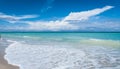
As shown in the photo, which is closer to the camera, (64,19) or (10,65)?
(10,65)

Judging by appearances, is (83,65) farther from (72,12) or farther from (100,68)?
(72,12)

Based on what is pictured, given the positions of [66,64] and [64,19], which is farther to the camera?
[64,19]

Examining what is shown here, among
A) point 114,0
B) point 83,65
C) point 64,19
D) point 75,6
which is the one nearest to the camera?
point 83,65

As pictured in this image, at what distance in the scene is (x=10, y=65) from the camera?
602 centimetres

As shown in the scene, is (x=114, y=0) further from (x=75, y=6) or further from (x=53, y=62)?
(x=53, y=62)

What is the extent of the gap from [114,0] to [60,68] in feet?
32.0

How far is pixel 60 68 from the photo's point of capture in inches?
226

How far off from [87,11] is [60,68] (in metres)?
11.2

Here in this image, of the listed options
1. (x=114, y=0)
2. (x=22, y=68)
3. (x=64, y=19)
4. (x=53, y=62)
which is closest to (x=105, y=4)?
(x=114, y=0)

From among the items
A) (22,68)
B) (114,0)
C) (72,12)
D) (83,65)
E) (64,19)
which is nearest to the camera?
(22,68)

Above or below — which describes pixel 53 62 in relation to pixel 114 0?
below

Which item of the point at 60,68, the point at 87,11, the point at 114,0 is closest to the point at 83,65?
the point at 60,68

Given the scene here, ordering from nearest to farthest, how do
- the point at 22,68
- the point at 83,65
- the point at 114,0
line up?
the point at 22,68, the point at 83,65, the point at 114,0

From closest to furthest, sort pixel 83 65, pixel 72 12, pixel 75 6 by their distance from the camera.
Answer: pixel 83 65, pixel 75 6, pixel 72 12
